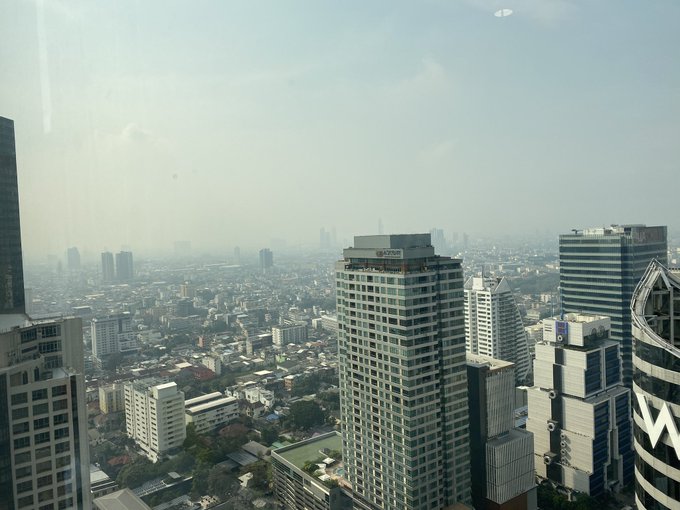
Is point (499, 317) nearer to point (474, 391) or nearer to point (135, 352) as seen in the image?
point (474, 391)

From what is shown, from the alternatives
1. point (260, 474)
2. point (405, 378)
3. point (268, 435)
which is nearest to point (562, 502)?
point (405, 378)

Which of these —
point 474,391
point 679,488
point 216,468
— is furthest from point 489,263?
point 679,488

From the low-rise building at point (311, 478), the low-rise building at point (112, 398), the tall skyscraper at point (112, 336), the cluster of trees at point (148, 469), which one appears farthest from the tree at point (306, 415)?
the low-rise building at point (112, 398)

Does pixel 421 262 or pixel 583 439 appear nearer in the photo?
pixel 421 262

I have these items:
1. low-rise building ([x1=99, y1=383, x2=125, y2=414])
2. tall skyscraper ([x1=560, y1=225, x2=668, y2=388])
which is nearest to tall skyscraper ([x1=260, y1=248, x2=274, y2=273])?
low-rise building ([x1=99, y1=383, x2=125, y2=414])

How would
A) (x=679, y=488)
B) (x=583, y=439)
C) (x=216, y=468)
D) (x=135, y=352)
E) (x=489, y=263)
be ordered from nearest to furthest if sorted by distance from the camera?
(x=679, y=488) < (x=216, y=468) < (x=583, y=439) < (x=135, y=352) < (x=489, y=263)

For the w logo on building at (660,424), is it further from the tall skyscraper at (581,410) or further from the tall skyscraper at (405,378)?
the tall skyscraper at (581,410)
